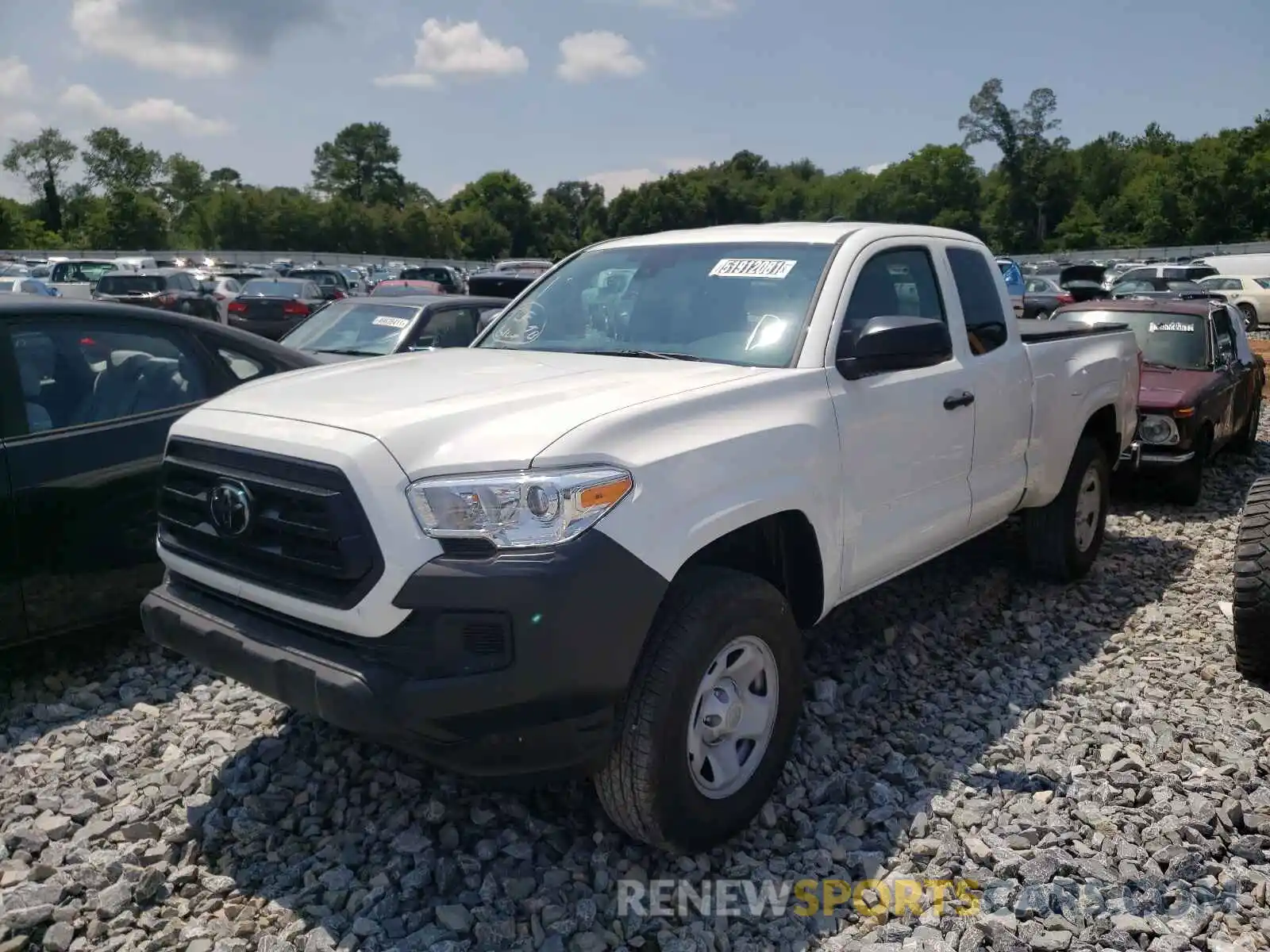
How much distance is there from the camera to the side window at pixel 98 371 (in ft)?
14.4

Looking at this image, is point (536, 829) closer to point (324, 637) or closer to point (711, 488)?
point (324, 637)

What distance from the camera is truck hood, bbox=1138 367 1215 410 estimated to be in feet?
26.5

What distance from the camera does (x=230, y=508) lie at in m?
3.05

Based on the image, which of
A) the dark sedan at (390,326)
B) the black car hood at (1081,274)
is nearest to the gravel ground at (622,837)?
the dark sedan at (390,326)

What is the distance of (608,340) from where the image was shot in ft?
13.4

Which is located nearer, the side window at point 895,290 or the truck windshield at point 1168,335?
the side window at point 895,290

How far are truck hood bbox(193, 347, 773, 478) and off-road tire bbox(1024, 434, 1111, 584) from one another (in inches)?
120

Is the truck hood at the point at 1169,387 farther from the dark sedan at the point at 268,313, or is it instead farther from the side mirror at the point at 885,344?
the dark sedan at the point at 268,313

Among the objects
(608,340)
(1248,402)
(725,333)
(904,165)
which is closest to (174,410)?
(608,340)

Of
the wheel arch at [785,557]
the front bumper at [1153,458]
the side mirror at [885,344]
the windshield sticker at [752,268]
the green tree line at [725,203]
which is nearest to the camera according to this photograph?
the wheel arch at [785,557]

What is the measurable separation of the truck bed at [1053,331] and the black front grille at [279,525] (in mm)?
3853

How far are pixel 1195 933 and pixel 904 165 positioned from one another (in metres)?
118

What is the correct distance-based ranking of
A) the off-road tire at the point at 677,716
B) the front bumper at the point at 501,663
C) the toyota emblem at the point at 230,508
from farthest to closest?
the toyota emblem at the point at 230,508
the off-road tire at the point at 677,716
the front bumper at the point at 501,663

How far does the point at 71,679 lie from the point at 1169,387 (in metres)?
8.05
